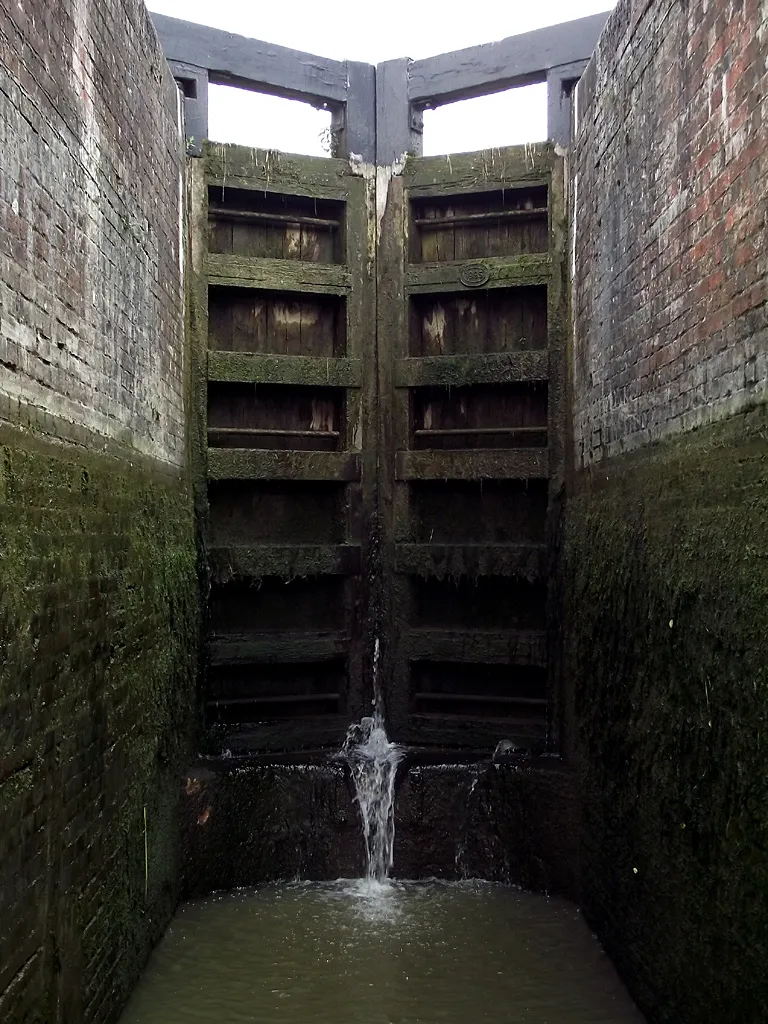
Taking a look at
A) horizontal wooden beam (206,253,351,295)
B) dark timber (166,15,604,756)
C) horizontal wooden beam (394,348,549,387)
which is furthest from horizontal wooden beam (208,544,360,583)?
horizontal wooden beam (206,253,351,295)

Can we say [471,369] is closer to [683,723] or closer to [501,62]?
[501,62]

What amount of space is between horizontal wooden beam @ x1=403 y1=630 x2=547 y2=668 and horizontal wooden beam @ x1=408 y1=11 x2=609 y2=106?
3.69m

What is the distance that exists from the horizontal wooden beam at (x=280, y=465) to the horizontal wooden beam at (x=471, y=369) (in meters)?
0.67

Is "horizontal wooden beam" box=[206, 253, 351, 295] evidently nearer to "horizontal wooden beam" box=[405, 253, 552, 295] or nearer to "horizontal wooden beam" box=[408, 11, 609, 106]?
"horizontal wooden beam" box=[405, 253, 552, 295]

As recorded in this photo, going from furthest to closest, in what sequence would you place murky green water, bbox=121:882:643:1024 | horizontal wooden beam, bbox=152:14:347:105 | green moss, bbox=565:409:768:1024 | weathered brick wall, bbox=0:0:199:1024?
horizontal wooden beam, bbox=152:14:347:105
murky green water, bbox=121:882:643:1024
green moss, bbox=565:409:768:1024
weathered brick wall, bbox=0:0:199:1024

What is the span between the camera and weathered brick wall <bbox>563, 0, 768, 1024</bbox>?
8.90 feet

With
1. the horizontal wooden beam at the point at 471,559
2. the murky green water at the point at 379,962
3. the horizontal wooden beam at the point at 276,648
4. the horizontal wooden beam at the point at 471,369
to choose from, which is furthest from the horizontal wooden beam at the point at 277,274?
the murky green water at the point at 379,962

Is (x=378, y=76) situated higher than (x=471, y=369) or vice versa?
(x=378, y=76)

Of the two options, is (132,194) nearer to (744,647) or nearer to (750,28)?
(750,28)

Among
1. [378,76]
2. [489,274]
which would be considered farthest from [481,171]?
[378,76]

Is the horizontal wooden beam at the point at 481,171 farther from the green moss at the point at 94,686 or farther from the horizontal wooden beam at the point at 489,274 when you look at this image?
the green moss at the point at 94,686

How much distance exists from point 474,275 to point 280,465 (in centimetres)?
181

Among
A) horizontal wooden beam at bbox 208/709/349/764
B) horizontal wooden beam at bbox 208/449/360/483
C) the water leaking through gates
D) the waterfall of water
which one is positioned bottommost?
the water leaking through gates

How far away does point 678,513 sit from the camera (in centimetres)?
333
